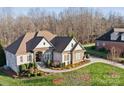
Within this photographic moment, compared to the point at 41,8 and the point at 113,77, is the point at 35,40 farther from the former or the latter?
the point at 113,77

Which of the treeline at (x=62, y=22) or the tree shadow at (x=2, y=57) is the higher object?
the treeline at (x=62, y=22)

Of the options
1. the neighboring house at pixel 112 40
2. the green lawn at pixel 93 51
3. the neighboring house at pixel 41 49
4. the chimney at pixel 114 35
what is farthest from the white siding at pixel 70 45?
the chimney at pixel 114 35

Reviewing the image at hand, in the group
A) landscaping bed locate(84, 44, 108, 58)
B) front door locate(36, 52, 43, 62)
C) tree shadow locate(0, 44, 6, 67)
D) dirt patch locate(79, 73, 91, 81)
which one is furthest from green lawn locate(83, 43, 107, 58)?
tree shadow locate(0, 44, 6, 67)

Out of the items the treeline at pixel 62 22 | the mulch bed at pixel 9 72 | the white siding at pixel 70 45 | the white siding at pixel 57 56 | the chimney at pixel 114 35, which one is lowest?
the mulch bed at pixel 9 72

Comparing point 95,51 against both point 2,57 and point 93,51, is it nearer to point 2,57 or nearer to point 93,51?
point 93,51

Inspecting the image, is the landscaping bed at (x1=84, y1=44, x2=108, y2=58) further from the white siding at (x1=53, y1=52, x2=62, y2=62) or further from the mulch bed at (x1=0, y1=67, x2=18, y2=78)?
the mulch bed at (x1=0, y1=67, x2=18, y2=78)

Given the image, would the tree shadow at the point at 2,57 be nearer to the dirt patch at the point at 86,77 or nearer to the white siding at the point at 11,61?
the white siding at the point at 11,61
